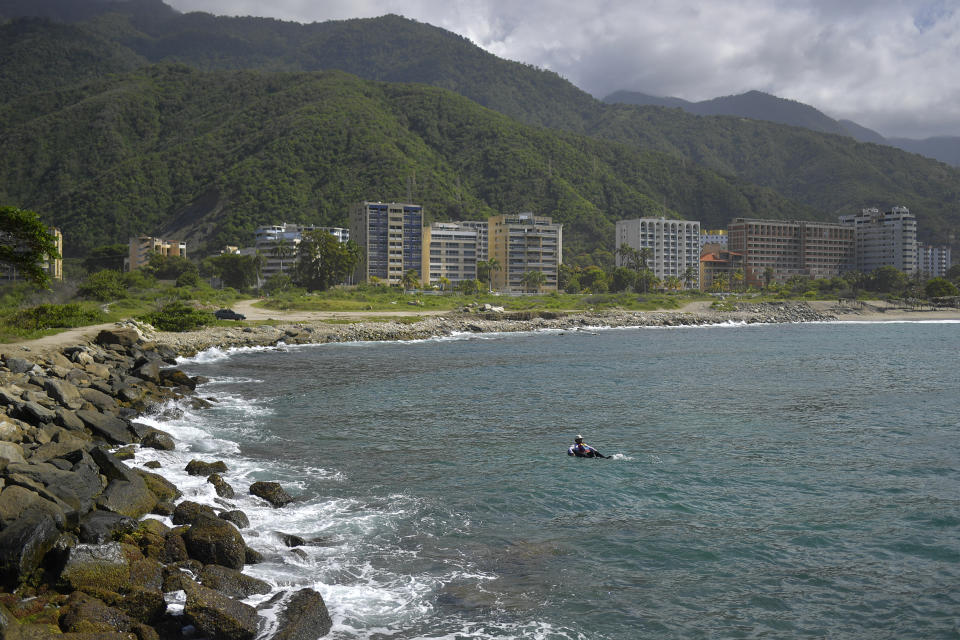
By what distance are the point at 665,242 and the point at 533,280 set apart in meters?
52.2

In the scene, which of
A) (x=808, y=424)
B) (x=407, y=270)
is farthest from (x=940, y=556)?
(x=407, y=270)

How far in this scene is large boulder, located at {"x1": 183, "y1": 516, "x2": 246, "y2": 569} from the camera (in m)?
11.5

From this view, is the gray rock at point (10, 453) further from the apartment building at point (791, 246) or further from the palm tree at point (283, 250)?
the apartment building at point (791, 246)

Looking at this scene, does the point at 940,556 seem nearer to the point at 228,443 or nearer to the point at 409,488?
the point at 409,488

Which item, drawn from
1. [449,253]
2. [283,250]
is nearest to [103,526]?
[283,250]

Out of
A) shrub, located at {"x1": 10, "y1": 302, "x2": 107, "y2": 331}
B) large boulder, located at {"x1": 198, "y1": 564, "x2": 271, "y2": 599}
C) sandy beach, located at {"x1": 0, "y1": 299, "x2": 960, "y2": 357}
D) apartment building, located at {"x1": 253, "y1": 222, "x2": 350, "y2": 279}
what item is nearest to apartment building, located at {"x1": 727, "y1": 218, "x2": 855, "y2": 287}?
sandy beach, located at {"x1": 0, "y1": 299, "x2": 960, "y2": 357}

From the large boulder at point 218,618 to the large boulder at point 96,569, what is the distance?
1.37 m

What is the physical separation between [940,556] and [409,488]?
36.1ft

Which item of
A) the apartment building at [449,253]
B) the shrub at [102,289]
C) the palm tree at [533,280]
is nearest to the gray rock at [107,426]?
the shrub at [102,289]

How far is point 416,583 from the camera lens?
11445 millimetres

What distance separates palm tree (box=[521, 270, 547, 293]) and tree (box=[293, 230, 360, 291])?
42240 millimetres

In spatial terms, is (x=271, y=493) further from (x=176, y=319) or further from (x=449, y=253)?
(x=449, y=253)

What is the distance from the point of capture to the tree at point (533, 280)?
137625mm

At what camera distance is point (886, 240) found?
18675 centimetres
